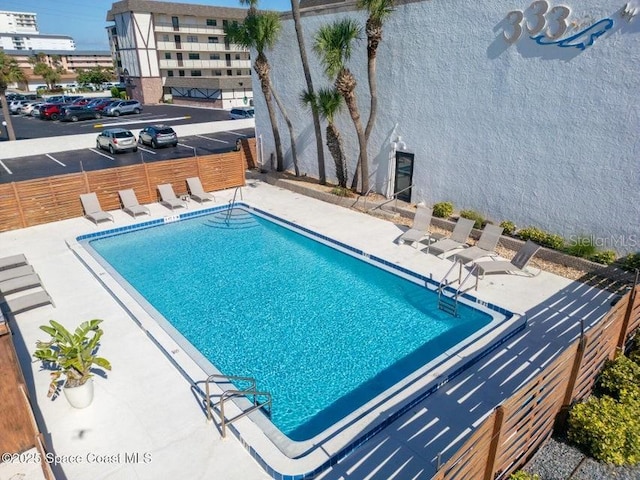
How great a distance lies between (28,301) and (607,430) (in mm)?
12562

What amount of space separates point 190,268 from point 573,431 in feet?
36.6

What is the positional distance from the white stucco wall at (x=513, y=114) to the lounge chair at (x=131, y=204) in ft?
32.8

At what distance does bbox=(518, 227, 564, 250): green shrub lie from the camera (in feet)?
44.8

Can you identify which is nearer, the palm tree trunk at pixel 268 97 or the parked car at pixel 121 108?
the palm tree trunk at pixel 268 97

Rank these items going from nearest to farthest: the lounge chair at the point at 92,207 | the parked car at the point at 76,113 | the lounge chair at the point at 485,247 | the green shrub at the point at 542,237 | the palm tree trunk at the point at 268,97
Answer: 1. the lounge chair at the point at 485,247
2. the green shrub at the point at 542,237
3. the lounge chair at the point at 92,207
4. the palm tree trunk at the point at 268,97
5. the parked car at the point at 76,113

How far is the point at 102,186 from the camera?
60.2 feet

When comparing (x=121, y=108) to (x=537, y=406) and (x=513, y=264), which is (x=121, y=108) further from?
(x=537, y=406)

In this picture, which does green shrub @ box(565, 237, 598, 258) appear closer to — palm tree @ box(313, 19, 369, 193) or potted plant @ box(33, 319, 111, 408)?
palm tree @ box(313, 19, 369, 193)

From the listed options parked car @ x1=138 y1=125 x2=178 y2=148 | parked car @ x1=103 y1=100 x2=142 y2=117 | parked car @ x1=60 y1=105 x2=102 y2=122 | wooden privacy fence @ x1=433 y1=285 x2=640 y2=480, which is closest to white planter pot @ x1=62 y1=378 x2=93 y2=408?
wooden privacy fence @ x1=433 y1=285 x2=640 y2=480

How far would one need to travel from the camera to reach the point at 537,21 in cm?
1304

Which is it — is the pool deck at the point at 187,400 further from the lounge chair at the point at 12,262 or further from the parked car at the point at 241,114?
the parked car at the point at 241,114

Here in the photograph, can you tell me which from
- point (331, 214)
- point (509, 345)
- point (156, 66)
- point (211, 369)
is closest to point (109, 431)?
point (211, 369)

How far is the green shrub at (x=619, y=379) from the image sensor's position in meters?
7.37

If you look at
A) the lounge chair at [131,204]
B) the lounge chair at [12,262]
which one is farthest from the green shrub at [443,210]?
the lounge chair at [12,262]
